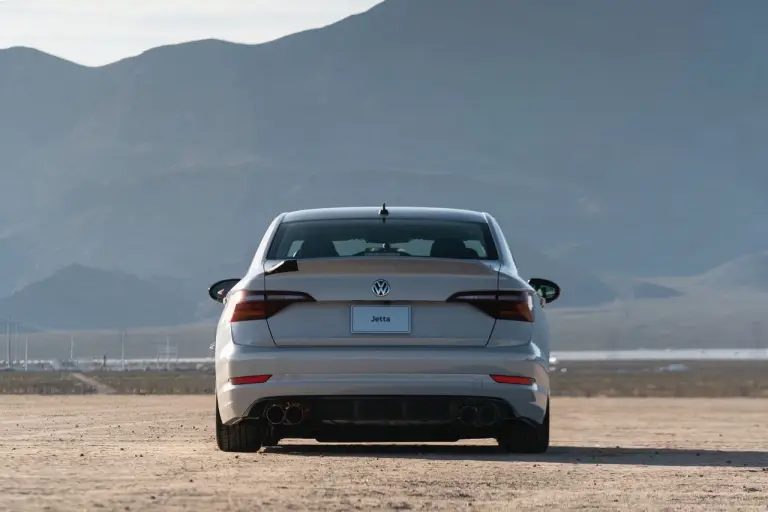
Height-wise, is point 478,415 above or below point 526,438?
above

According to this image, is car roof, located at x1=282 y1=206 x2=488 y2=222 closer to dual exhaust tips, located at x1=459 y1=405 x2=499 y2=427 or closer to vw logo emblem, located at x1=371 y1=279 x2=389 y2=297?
vw logo emblem, located at x1=371 y1=279 x2=389 y2=297

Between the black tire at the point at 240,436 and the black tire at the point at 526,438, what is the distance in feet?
5.30

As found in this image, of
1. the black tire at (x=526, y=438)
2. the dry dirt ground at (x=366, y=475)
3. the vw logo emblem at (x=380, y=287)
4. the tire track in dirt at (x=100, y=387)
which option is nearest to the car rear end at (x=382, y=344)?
the vw logo emblem at (x=380, y=287)

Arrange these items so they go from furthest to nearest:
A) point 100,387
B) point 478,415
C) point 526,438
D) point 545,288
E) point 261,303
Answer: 1. point 100,387
2. point 545,288
3. point 526,438
4. point 478,415
5. point 261,303

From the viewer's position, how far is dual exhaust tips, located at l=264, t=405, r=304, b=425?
11.4 metres

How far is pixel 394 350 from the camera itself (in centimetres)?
1105

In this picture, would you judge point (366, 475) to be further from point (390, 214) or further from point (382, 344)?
point (390, 214)

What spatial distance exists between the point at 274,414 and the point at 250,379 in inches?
12.7

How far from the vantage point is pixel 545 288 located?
12.6 metres

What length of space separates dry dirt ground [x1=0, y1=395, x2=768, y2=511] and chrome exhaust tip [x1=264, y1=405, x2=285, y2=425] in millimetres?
257

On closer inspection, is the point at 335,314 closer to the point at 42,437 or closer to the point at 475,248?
the point at 475,248

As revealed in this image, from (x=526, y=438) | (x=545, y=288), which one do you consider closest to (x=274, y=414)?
(x=526, y=438)

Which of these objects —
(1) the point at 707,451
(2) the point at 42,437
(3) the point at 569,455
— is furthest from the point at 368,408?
(2) the point at 42,437

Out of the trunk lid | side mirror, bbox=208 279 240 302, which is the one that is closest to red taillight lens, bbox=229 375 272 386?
the trunk lid
